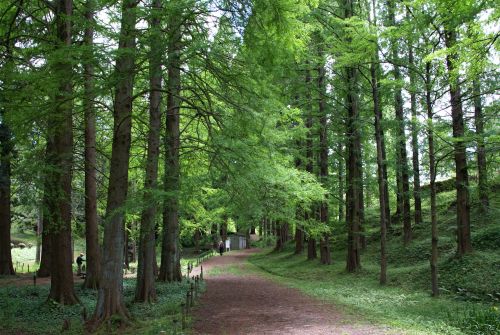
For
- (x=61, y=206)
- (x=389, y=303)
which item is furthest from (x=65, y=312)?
(x=389, y=303)

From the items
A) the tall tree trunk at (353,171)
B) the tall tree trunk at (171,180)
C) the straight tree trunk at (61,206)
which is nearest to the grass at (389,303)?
the tall tree trunk at (353,171)

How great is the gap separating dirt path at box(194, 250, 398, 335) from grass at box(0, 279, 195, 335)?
763mm

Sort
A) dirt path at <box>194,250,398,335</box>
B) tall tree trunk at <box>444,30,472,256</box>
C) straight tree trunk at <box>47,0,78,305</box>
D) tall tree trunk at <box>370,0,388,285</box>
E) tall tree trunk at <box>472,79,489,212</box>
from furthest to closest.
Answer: tall tree trunk at <box>370,0,388,285</box> → tall tree trunk at <box>444,30,472,256</box> → tall tree trunk at <box>472,79,489,212</box> → straight tree trunk at <box>47,0,78,305</box> → dirt path at <box>194,250,398,335</box>

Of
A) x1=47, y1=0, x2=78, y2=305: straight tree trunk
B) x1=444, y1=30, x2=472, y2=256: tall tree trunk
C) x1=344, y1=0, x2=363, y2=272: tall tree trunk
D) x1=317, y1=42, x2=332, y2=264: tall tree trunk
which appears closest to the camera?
x1=47, y1=0, x2=78, y2=305: straight tree trunk

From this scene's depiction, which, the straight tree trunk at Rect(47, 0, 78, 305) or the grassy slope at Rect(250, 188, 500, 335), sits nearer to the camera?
the grassy slope at Rect(250, 188, 500, 335)

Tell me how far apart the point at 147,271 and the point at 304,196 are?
16.8ft

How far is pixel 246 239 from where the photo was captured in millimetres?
50625

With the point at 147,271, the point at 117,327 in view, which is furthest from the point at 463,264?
the point at 117,327

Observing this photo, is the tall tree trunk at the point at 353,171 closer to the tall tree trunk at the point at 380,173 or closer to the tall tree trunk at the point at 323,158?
the tall tree trunk at the point at 380,173

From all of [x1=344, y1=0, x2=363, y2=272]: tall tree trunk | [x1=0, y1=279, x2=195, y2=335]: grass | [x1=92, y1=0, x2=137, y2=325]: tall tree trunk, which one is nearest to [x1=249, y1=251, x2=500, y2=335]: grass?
[x1=344, y1=0, x2=363, y2=272]: tall tree trunk

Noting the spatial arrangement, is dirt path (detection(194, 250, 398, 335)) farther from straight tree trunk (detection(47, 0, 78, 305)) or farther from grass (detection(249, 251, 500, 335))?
straight tree trunk (detection(47, 0, 78, 305))

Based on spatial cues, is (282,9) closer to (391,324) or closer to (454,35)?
(391,324)

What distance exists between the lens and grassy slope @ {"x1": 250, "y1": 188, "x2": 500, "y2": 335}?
8836 mm

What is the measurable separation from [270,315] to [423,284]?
6518mm
